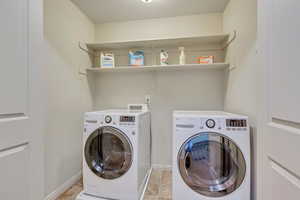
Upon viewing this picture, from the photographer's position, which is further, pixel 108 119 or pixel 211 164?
pixel 108 119

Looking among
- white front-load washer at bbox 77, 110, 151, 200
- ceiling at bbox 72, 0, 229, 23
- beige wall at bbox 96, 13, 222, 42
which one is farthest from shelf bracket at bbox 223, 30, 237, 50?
white front-load washer at bbox 77, 110, 151, 200

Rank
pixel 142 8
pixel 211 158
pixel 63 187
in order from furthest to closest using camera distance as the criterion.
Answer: pixel 142 8, pixel 63 187, pixel 211 158

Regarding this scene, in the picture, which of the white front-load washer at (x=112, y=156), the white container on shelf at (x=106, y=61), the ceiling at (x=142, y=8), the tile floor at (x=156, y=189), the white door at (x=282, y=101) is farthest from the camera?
the white container on shelf at (x=106, y=61)

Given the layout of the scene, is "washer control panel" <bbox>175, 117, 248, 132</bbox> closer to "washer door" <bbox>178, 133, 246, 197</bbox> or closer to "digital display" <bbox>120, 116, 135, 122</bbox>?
"washer door" <bbox>178, 133, 246, 197</bbox>

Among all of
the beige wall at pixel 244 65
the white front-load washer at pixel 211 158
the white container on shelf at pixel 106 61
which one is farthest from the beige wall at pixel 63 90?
the beige wall at pixel 244 65

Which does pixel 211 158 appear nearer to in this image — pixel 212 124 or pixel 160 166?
pixel 212 124

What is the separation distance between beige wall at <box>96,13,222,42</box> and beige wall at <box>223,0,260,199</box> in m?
0.25

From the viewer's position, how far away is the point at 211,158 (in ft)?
4.62

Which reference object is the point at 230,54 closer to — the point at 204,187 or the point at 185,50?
the point at 185,50

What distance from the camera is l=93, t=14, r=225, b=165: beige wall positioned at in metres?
2.22

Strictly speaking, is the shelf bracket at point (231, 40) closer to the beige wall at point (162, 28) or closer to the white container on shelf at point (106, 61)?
the beige wall at point (162, 28)

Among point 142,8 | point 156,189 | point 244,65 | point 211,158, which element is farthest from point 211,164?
point 142,8

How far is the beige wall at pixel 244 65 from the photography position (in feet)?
4.27

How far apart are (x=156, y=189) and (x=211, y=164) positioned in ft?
2.56
